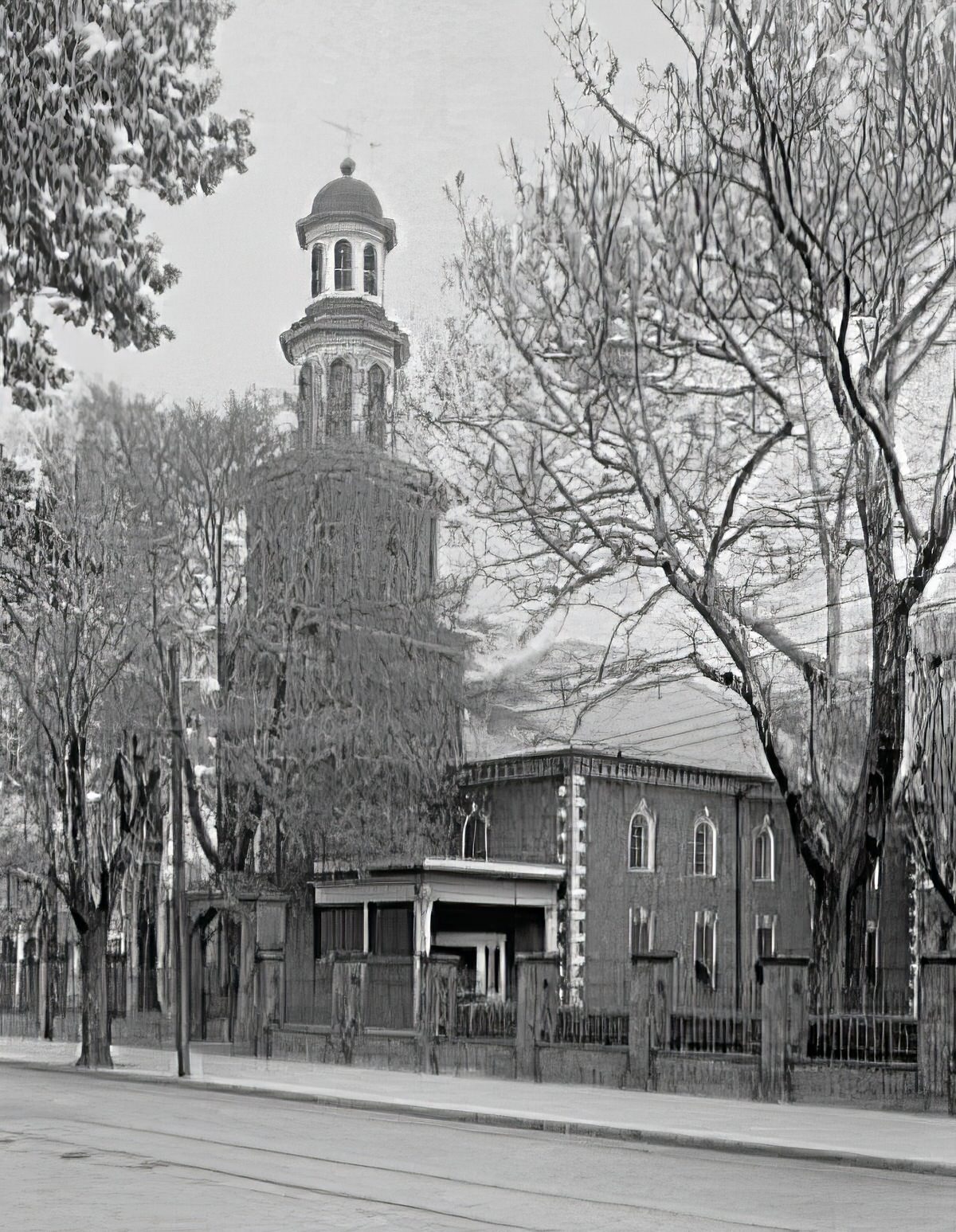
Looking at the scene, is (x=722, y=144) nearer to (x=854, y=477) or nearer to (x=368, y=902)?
(x=854, y=477)

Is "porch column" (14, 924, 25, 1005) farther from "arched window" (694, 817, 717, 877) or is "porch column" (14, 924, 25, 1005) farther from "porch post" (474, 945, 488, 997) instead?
"arched window" (694, 817, 717, 877)

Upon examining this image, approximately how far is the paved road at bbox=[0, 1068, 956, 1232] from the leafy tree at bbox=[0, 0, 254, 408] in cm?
549

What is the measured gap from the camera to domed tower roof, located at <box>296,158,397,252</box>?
37.5 meters

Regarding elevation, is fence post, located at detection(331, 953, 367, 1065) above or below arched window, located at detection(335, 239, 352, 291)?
below

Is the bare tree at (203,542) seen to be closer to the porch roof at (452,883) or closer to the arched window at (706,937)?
the porch roof at (452,883)

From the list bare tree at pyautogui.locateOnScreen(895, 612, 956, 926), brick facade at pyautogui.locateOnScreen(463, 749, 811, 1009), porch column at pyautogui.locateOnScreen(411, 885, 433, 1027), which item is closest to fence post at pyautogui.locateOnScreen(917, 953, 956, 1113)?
bare tree at pyautogui.locateOnScreen(895, 612, 956, 926)

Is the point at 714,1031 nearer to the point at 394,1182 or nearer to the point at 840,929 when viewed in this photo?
the point at 840,929

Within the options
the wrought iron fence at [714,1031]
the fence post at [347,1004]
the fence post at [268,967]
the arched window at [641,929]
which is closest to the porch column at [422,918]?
the fence post at [268,967]

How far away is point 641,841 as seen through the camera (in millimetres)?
38250

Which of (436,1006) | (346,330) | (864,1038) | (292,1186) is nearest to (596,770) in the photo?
(346,330)

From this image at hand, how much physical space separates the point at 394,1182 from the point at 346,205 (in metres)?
30.1

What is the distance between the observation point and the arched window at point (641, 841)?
38.0 m

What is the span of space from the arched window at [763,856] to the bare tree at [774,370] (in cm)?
1786

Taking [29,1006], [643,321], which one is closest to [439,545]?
[643,321]
